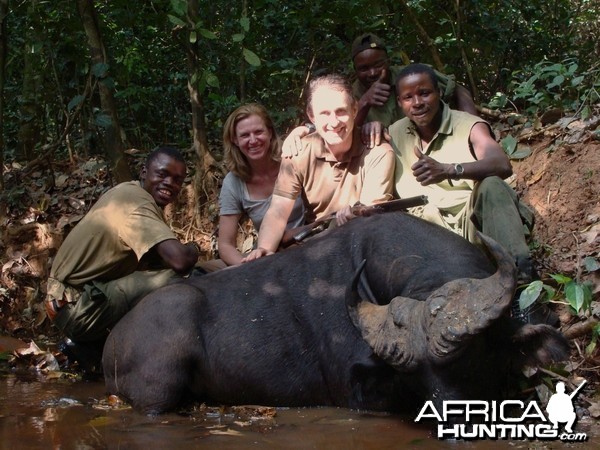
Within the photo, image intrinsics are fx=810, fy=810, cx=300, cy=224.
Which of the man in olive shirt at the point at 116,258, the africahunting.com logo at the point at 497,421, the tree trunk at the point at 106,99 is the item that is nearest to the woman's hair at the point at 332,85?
the man in olive shirt at the point at 116,258

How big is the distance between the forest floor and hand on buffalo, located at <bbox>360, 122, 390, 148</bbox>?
1.61m

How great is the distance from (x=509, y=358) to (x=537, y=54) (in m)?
7.47

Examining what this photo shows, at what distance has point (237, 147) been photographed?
282 inches

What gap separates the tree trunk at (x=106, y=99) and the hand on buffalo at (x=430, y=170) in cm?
443

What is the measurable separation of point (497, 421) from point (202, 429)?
1.77 metres

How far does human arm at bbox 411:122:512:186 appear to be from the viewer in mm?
5680

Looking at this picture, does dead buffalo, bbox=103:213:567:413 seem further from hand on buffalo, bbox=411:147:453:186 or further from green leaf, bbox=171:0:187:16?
green leaf, bbox=171:0:187:16

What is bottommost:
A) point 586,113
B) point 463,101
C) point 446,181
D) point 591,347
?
point 591,347

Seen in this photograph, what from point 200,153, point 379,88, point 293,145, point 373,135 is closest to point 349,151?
point 373,135

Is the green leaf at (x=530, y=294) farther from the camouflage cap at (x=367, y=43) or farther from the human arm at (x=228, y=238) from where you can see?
the camouflage cap at (x=367, y=43)

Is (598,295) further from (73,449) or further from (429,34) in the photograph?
(429,34)

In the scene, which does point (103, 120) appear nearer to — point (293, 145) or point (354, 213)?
point (293, 145)

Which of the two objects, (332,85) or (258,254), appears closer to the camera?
(332,85)

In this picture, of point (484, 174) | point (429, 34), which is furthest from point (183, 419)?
point (429, 34)
